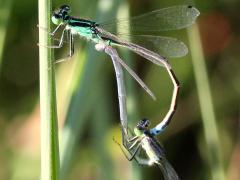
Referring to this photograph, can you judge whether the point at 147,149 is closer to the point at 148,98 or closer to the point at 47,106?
the point at 47,106

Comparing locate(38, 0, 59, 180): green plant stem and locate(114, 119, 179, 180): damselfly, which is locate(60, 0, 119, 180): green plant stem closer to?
locate(114, 119, 179, 180): damselfly

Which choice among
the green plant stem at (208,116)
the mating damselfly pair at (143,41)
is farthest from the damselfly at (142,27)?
the green plant stem at (208,116)

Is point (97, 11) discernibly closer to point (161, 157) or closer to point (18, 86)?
point (161, 157)

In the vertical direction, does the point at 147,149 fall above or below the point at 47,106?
above

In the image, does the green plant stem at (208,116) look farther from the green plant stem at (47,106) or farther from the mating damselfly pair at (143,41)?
the green plant stem at (47,106)

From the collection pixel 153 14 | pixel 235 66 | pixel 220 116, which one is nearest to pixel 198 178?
pixel 220 116

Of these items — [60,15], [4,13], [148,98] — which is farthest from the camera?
[148,98]

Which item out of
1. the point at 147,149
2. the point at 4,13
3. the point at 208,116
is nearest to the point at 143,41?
the point at 208,116
